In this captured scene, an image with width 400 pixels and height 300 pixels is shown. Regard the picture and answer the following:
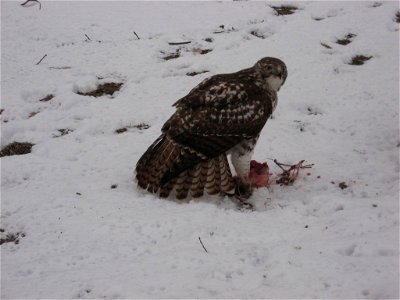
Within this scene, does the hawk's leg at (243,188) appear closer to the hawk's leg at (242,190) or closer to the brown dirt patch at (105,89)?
the hawk's leg at (242,190)

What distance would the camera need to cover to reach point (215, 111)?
4.81 metres

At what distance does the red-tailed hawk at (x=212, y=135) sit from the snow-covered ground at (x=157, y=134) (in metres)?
0.22

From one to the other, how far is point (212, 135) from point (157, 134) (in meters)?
1.65

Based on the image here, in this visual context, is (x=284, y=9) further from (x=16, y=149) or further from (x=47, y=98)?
(x=16, y=149)

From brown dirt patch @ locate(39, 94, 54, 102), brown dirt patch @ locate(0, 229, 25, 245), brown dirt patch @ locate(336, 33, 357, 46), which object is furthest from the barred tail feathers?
brown dirt patch @ locate(336, 33, 357, 46)

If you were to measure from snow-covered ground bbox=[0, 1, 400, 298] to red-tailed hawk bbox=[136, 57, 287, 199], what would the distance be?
219mm

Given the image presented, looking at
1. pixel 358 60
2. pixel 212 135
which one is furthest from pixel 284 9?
pixel 212 135

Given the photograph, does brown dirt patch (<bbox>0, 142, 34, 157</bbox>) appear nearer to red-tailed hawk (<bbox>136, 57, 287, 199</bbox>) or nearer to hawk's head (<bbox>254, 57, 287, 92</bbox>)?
red-tailed hawk (<bbox>136, 57, 287, 199</bbox>)

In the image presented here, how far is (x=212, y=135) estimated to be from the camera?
480 cm

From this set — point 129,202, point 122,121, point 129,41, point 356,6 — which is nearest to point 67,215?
point 129,202

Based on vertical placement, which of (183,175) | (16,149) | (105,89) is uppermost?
(183,175)

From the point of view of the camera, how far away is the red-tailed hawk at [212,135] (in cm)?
480

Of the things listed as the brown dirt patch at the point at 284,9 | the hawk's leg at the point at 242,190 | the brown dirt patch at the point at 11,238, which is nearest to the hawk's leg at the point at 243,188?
the hawk's leg at the point at 242,190

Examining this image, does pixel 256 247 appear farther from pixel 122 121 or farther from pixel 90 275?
pixel 122 121
